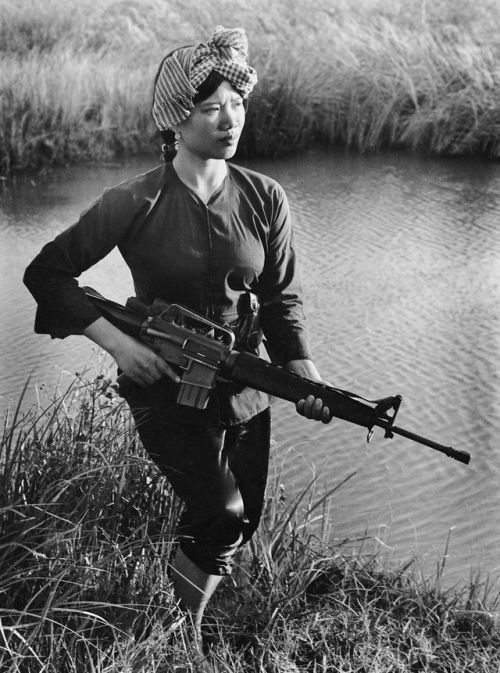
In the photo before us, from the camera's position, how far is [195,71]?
8.28 feet

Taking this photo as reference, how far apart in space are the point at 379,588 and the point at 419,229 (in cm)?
435

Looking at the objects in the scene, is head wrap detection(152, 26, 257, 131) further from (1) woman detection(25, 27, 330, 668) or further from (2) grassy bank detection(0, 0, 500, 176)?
(2) grassy bank detection(0, 0, 500, 176)

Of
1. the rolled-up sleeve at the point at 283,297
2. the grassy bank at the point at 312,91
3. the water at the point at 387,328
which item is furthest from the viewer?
the grassy bank at the point at 312,91

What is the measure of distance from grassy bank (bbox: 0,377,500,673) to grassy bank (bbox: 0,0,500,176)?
6.25 meters

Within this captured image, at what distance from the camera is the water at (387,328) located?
12.7 ft

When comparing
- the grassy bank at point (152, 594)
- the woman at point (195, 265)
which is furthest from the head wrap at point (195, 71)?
the grassy bank at point (152, 594)

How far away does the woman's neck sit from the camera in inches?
103

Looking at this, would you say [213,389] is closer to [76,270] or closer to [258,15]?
[76,270]

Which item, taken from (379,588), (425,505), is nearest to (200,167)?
(379,588)

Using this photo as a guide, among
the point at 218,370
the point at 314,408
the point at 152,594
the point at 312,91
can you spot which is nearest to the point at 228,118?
the point at 218,370

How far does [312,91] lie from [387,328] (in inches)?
190

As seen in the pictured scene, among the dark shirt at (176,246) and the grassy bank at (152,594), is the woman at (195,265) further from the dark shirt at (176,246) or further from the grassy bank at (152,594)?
A: the grassy bank at (152,594)

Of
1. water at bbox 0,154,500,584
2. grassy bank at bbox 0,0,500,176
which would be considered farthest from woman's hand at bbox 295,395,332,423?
grassy bank at bbox 0,0,500,176

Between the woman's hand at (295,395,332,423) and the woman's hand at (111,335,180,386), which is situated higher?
the woman's hand at (295,395,332,423)
